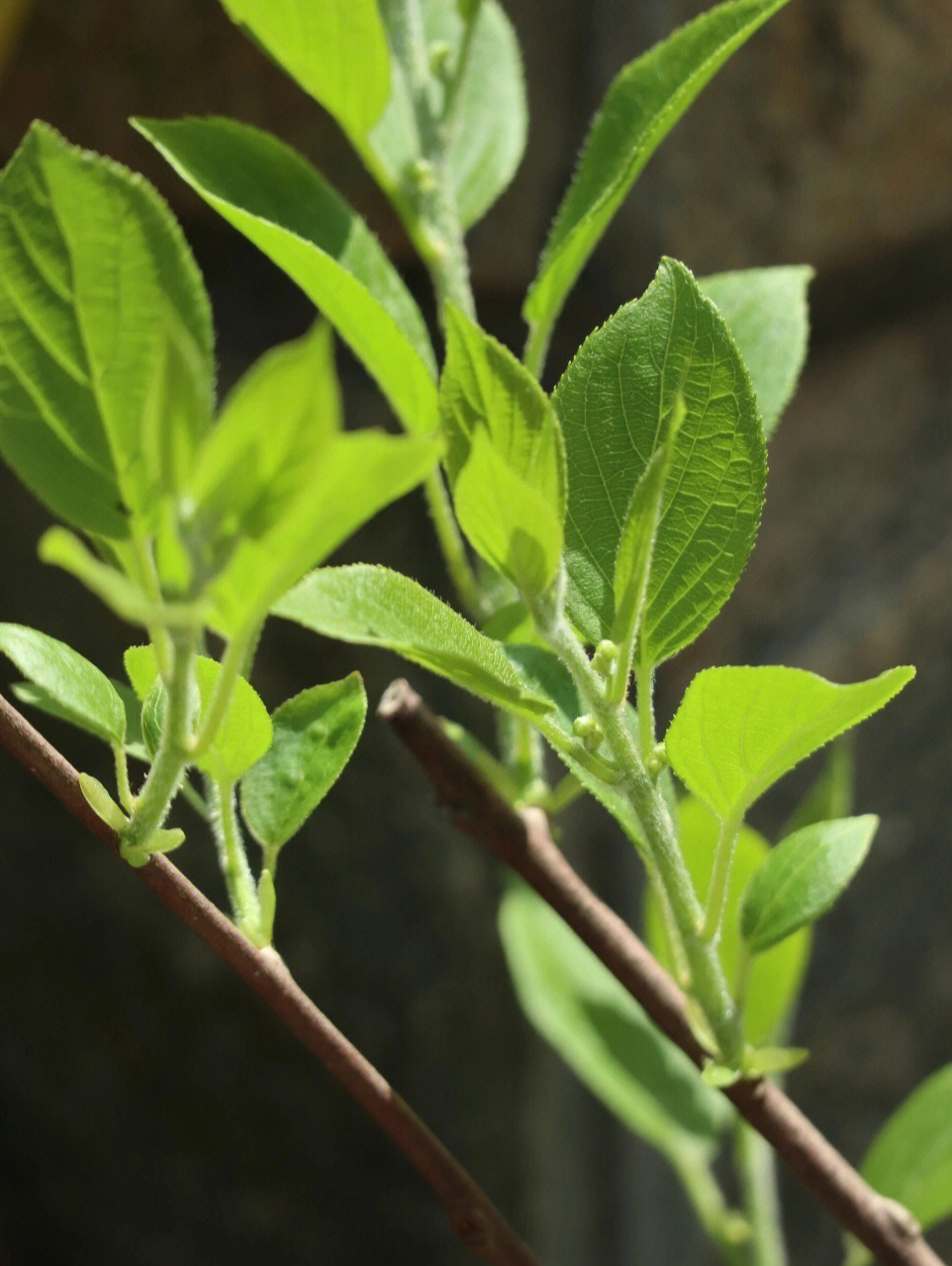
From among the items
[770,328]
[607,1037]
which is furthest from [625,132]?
[607,1037]

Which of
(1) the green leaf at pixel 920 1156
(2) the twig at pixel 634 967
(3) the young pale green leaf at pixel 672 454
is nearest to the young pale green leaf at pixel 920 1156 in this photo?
(1) the green leaf at pixel 920 1156

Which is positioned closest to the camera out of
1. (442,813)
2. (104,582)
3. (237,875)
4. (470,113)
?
(104,582)

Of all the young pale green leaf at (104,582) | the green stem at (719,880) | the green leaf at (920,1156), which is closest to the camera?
the young pale green leaf at (104,582)

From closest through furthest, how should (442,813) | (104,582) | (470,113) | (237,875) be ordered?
(104,582), (237,875), (470,113), (442,813)

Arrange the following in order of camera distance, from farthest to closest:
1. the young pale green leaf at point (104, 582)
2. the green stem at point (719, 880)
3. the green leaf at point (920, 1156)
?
1. the green leaf at point (920, 1156)
2. the green stem at point (719, 880)
3. the young pale green leaf at point (104, 582)

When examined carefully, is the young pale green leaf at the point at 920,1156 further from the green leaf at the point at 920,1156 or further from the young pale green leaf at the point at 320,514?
the young pale green leaf at the point at 320,514

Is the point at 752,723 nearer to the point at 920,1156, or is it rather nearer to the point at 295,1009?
the point at 295,1009

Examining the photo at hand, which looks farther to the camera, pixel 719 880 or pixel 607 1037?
pixel 607 1037
